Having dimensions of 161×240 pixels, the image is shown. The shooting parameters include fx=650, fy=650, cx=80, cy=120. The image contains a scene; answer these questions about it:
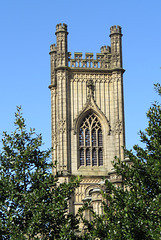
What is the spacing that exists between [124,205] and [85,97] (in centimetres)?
2940

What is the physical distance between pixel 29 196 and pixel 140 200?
3.65 m

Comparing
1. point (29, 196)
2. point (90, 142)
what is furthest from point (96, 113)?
point (29, 196)

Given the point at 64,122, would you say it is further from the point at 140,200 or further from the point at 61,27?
the point at 140,200

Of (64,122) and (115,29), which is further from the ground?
(115,29)

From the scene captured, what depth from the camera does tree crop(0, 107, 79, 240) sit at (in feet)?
69.6

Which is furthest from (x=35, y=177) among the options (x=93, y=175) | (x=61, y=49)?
(x=61, y=49)

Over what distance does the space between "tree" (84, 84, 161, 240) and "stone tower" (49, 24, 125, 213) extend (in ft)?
84.5

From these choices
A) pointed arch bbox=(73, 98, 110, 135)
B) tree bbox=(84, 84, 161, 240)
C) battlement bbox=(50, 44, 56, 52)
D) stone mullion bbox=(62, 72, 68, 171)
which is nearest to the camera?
tree bbox=(84, 84, 161, 240)

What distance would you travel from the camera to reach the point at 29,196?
21.4 m

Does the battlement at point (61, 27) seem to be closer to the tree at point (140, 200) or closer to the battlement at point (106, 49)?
the battlement at point (106, 49)

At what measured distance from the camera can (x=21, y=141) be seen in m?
22.9

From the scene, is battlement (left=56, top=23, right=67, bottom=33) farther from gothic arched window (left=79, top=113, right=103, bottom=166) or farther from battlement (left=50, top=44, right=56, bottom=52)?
gothic arched window (left=79, top=113, right=103, bottom=166)

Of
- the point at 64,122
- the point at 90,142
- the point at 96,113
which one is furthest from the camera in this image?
the point at 96,113

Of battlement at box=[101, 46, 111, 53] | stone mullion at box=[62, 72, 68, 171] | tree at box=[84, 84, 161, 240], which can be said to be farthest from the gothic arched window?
tree at box=[84, 84, 161, 240]
